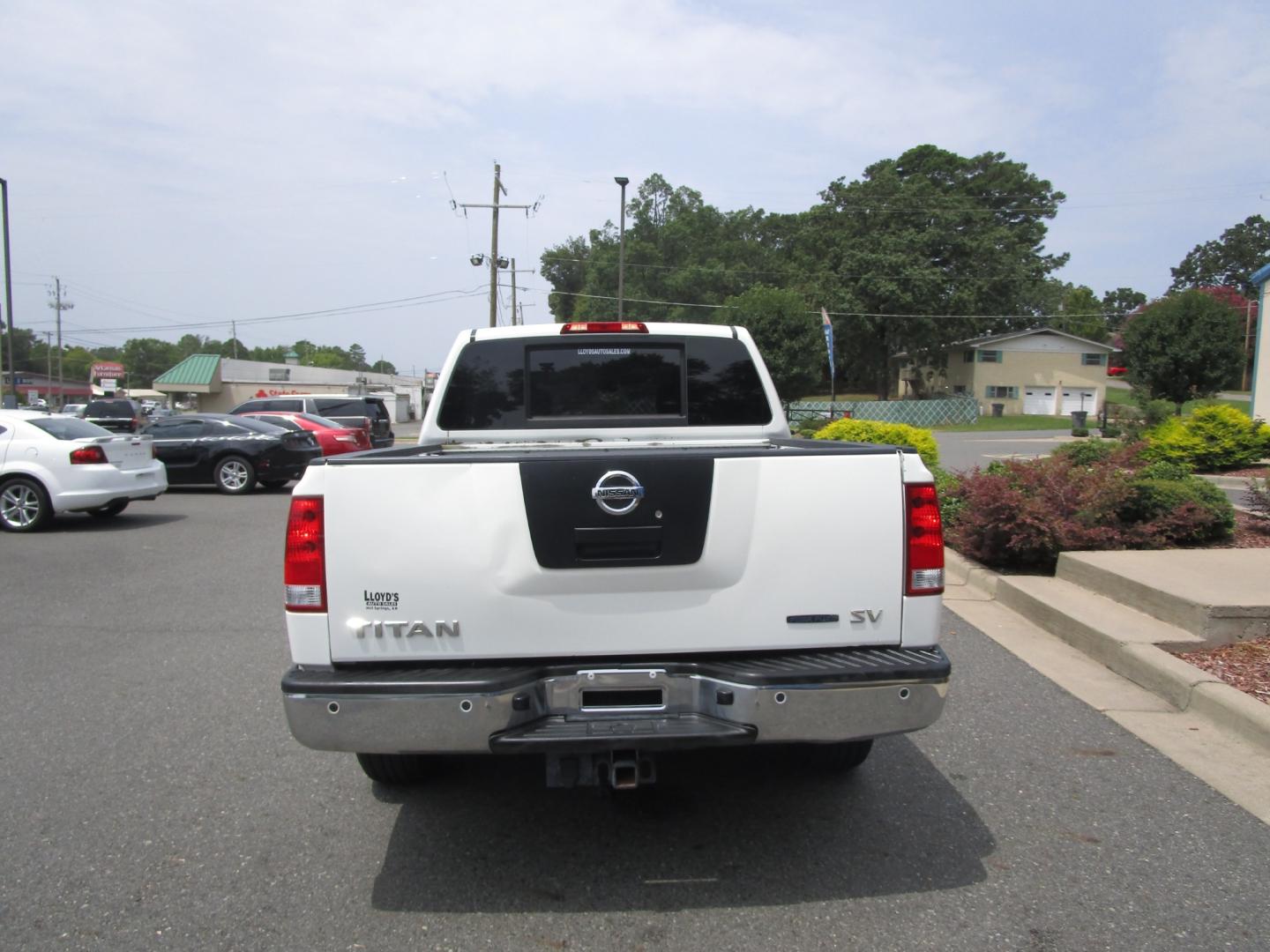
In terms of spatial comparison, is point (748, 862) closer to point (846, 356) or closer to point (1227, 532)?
point (1227, 532)

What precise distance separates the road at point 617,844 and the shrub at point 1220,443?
12.7 metres

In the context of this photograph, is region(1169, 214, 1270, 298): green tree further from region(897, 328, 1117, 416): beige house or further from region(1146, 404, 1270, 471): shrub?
region(1146, 404, 1270, 471): shrub

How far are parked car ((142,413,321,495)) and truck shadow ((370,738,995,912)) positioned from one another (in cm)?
1345

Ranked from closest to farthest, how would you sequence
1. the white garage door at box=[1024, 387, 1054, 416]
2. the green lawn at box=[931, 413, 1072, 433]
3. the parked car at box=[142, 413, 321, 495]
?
the parked car at box=[142, 413, 321, 495], the green lawn at box=[931, 413, 1072, 433], the white garage door at box=[1024, 387, 1054, 416]

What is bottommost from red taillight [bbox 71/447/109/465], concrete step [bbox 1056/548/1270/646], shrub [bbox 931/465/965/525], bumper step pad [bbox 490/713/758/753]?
concrete step [bbox 1056/548/1270/646]

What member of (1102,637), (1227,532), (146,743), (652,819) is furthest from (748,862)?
(1227,532)

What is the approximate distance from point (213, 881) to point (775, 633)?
2.16 meters

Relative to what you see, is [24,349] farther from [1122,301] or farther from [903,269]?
[1122,301]

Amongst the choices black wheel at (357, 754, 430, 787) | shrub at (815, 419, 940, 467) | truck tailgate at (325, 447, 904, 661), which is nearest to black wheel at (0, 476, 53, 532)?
black wheel at (357, 754, 430, 787)

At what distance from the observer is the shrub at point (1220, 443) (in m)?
15.9

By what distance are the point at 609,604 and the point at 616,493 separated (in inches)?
14.6

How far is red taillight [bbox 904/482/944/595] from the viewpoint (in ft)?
10.7

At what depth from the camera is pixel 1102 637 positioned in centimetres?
605

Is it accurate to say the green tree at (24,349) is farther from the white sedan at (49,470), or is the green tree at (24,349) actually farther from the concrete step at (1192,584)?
the concrete step at (1192,584)
